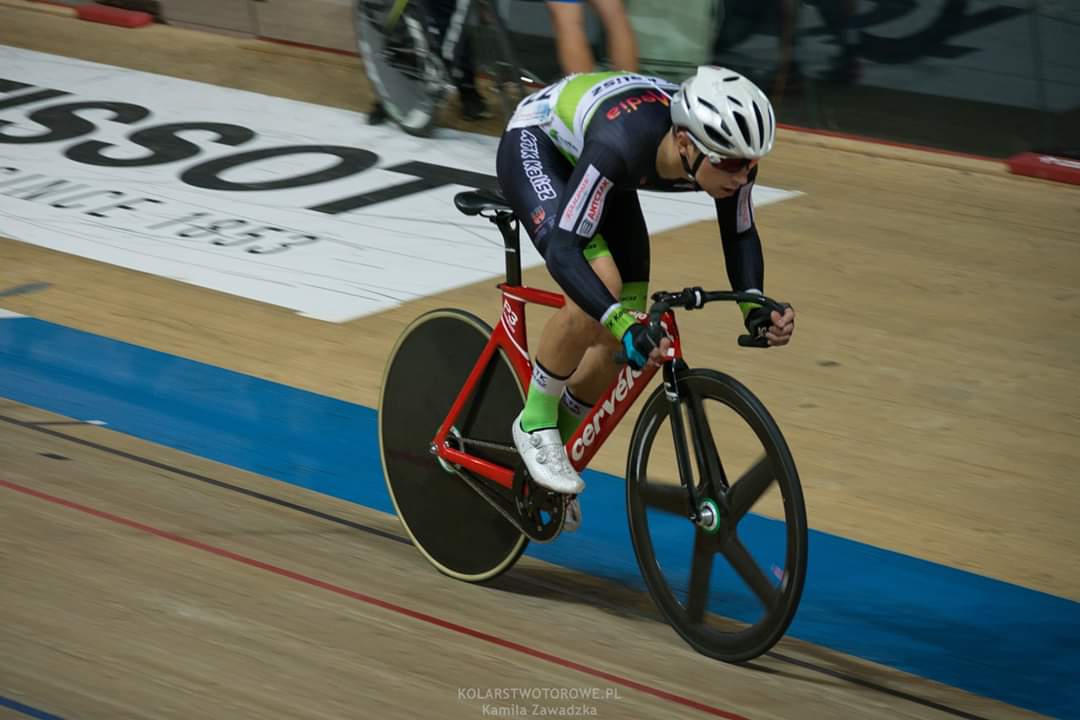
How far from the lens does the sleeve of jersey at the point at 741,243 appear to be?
3211mm

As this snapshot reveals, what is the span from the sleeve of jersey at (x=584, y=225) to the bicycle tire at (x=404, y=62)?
4918mm

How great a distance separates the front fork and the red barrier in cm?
480

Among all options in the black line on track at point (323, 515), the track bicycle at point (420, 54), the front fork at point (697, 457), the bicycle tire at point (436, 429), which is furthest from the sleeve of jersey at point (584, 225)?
the track bicycle at point (420, 54)

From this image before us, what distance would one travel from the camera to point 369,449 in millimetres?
4711

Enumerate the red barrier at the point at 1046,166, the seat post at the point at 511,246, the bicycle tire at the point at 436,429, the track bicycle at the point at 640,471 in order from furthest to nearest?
the red barrier at the point at 1046,166 → the bicycle tire at the point at 436,429 → the seat post at the point at 511,246 → the track bicycle at the point at 640,471

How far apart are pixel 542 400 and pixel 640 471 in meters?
0.30

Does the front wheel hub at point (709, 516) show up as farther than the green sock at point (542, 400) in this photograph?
No

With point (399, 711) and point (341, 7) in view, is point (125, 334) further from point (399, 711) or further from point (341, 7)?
point (341, 7)

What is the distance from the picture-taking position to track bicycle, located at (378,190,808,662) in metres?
3.00

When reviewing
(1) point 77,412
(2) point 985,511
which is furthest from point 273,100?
(2) point 985,511

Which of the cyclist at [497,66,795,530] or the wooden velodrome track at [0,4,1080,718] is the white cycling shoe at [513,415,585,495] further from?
the wooden velodrome track at [0,4,1080,718]

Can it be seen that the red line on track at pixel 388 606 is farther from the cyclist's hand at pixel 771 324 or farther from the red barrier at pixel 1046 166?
the red barrier at pixel 1046 166

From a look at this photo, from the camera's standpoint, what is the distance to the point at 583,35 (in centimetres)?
729

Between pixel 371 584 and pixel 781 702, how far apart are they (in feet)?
3.59
